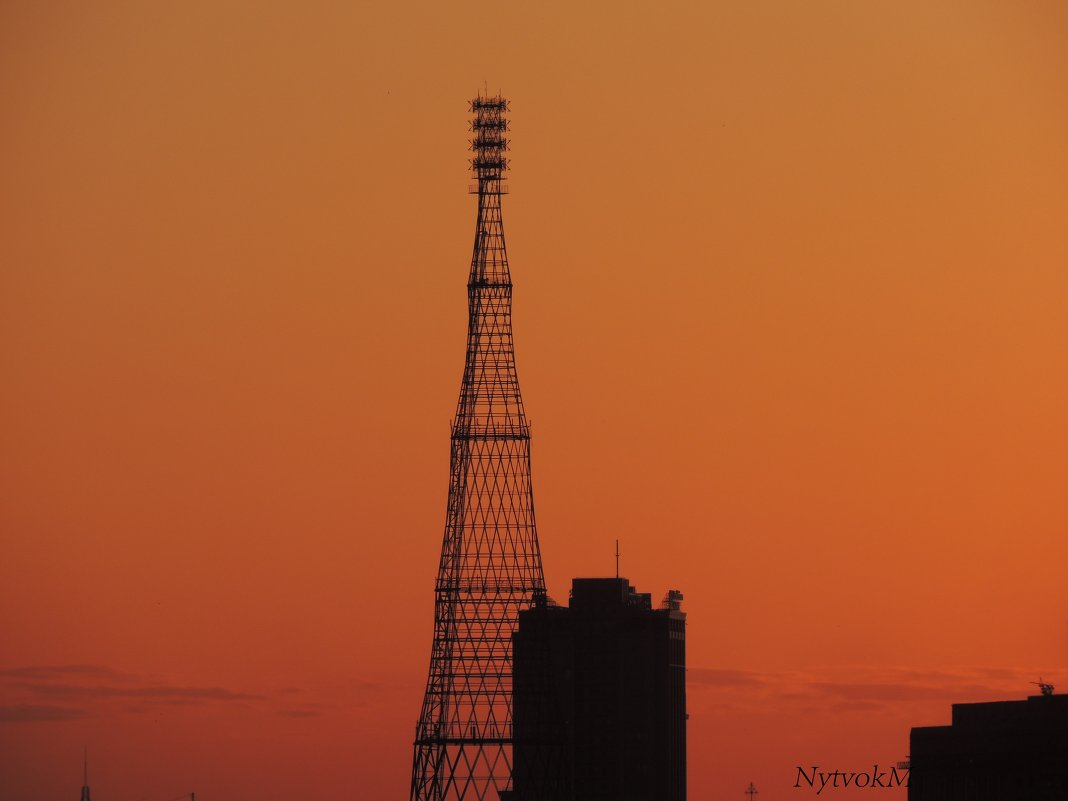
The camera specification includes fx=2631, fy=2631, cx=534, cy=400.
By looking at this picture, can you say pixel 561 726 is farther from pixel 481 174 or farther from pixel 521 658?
pixel 481 174

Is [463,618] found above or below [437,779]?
above

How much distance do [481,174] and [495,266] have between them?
6012 millimetres

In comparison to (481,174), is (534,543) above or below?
below

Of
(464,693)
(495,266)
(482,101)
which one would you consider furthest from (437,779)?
(482,101)

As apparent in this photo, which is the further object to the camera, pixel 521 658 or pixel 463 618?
pixel 521 658

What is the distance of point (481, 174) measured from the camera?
558ft

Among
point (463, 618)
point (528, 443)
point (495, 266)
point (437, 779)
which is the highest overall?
point (495, 266)

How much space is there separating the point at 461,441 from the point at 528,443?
4.28 metres

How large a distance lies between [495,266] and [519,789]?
35.1 metres

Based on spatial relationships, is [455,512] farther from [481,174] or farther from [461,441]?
[481,174]

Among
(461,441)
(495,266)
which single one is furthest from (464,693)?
Result: (495,266)

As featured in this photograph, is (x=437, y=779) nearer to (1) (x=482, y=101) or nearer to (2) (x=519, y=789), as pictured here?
(2) (x=519, y=789)

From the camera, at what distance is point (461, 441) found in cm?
16800

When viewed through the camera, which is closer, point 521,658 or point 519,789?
point 519,789
